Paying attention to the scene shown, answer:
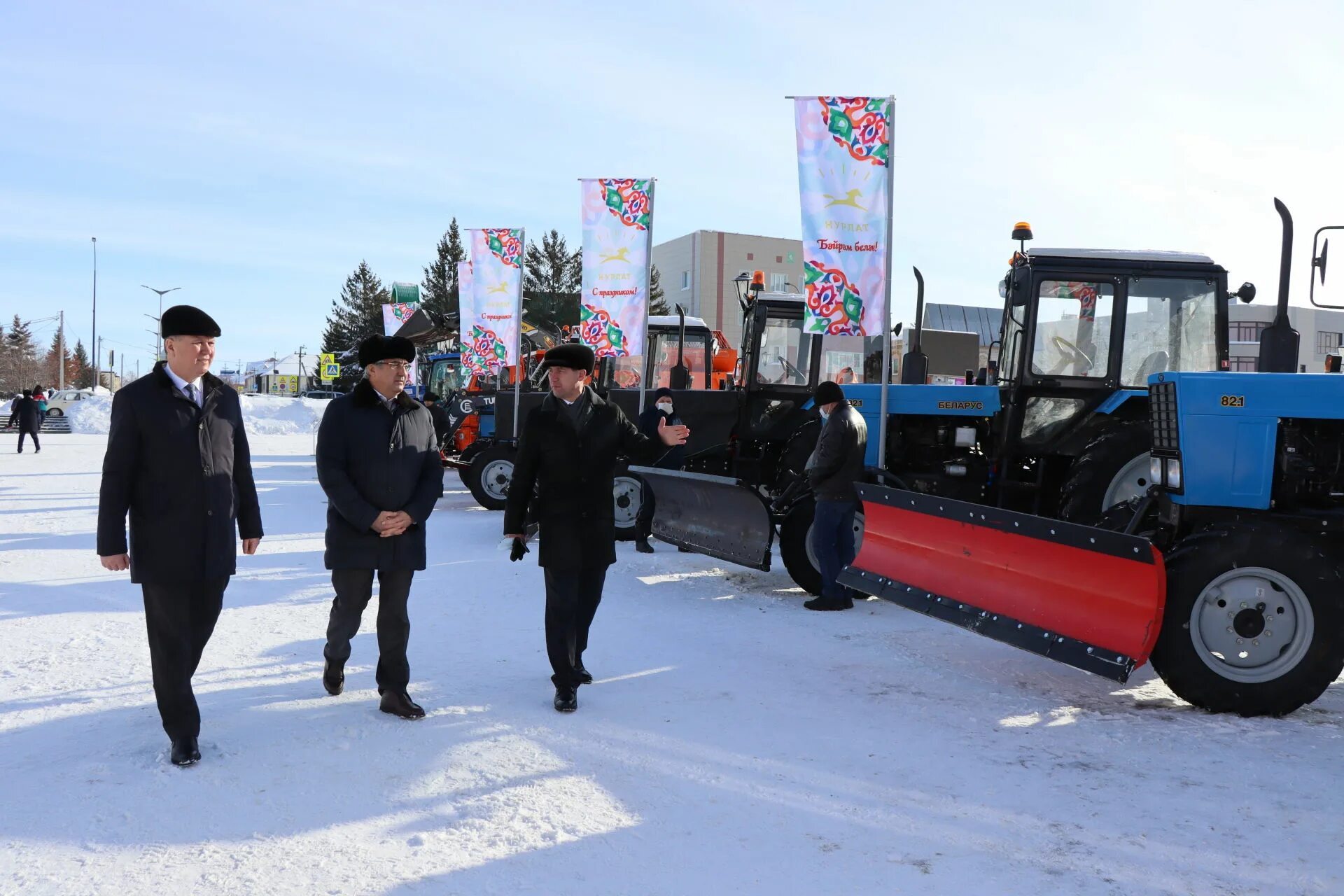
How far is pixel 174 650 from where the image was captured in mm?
4223

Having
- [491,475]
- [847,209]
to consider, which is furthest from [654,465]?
[491,475]

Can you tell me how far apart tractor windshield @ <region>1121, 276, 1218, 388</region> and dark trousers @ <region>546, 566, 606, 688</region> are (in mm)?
4781

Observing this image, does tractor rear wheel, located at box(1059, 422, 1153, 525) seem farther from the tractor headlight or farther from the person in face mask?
the person in face mask

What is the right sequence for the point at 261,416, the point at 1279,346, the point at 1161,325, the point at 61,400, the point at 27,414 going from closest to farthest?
the point at 1279,346 < the point at 1161,325 < the point at 27,414 < the point at 61,400 < the point at 261,416

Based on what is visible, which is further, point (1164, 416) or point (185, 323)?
point (1164, 416)

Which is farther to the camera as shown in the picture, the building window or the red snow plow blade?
the building window

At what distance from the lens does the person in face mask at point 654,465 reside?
10.1 m

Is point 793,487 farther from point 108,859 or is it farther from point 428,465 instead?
point 108,859

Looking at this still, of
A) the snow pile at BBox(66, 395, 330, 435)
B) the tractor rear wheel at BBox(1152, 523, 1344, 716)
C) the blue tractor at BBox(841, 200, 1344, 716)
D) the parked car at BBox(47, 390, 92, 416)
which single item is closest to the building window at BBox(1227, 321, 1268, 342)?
the blue tractor at BBox(841, 200, 1344, 716)

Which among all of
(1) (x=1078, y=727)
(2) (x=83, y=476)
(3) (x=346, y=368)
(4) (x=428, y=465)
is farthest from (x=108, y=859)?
(3) (x=346, y=368)

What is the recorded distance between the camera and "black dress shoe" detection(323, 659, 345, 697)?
201 inches

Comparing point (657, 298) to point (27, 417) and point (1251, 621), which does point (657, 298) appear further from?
point (1251, 621)

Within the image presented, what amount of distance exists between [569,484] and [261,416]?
4054 cm

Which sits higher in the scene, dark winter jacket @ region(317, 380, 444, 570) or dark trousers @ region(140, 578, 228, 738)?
dark winter jacket @ region(317, 380, 444, 570)
